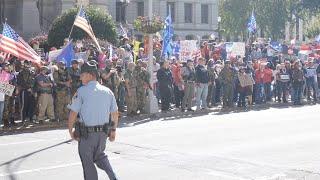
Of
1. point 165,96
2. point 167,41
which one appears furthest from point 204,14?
point 165,96

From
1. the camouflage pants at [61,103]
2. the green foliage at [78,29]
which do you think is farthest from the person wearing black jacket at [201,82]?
the green foliage at [78,29]

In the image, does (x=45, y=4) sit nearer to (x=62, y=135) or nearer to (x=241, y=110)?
(x=241, y=110)

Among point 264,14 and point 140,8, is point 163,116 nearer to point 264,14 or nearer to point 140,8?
point 264,14

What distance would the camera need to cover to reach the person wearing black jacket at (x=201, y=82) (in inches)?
849

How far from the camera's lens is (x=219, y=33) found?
82688 mm

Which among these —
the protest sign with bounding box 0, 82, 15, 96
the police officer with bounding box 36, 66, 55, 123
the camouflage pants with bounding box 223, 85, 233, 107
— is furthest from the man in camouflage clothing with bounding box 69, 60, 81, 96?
the camouflage pants with bounding box 223, 85, 233, 107

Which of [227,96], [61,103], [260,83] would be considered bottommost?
[227,96]

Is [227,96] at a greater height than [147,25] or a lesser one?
lesser

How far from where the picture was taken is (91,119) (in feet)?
26.3

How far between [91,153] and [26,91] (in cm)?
981

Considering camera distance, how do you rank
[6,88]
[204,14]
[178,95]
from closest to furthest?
1. [6,88]
2. [178,95]
3. [204,14]

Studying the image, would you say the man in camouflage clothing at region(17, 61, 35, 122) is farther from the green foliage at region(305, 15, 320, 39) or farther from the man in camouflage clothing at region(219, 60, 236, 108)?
the green foliage at region(305, 15, 320, 39)

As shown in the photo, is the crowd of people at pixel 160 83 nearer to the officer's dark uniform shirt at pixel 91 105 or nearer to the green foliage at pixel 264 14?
the officer's dark uniform shirt at pixel 91 105

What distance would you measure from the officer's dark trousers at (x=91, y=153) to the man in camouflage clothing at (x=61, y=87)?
32.3 feet
